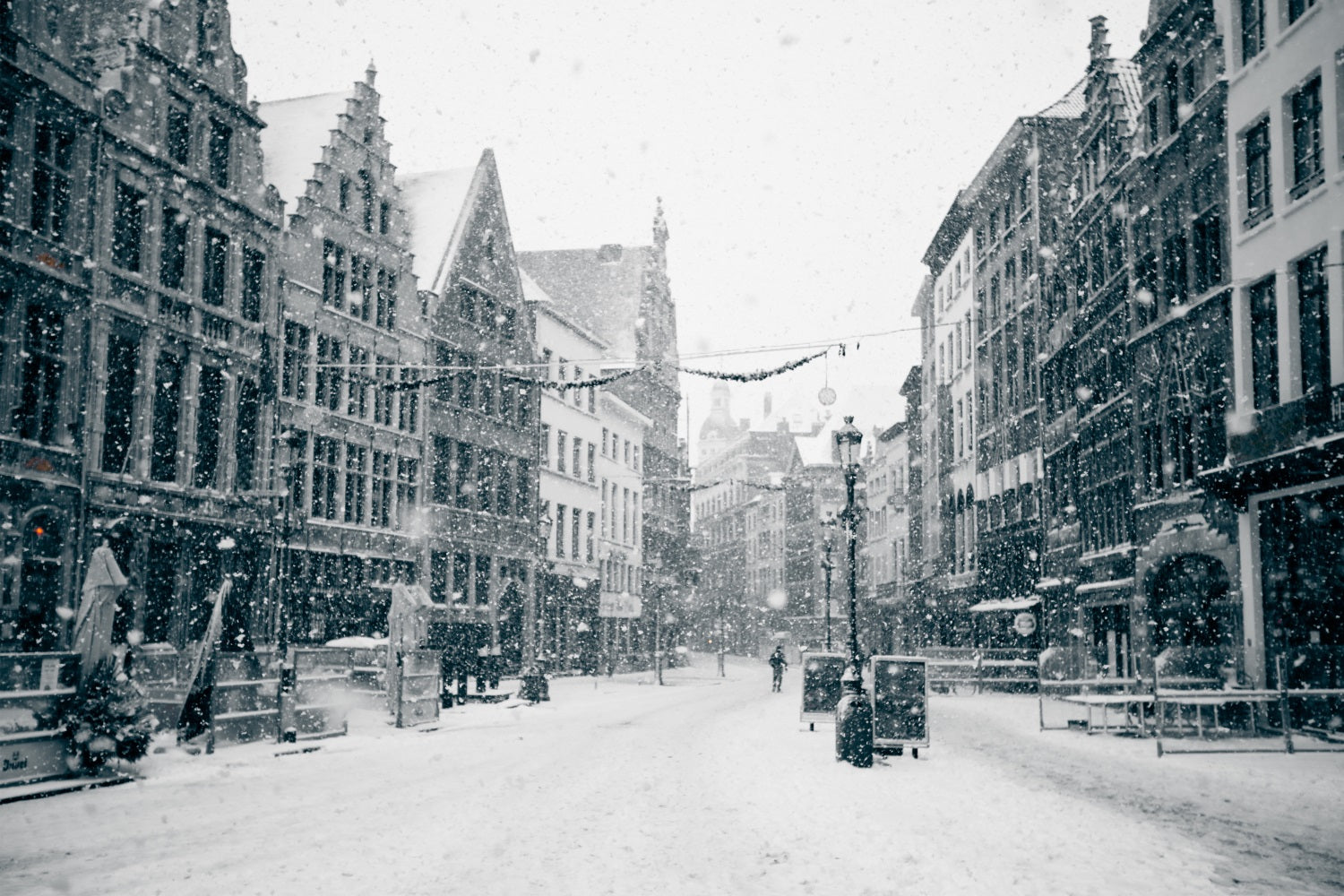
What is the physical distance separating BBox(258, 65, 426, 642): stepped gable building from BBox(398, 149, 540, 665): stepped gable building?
1712 mm

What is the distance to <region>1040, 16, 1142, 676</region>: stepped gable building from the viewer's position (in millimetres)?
33281

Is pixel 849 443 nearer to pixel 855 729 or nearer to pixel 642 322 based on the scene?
pixel 855 729

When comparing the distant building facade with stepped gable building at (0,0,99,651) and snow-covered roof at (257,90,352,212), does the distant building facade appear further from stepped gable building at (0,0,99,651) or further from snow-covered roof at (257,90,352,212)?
stepped gable building at (0,0,99,651)

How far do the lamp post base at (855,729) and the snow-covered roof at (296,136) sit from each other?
24.6 meters

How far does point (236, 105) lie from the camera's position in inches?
1198

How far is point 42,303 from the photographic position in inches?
920

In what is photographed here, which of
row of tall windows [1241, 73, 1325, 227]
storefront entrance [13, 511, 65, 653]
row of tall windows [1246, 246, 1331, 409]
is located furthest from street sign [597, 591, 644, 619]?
row of tall windows [1241, 73, 1325, 227]

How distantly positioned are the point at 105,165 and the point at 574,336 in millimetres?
31828

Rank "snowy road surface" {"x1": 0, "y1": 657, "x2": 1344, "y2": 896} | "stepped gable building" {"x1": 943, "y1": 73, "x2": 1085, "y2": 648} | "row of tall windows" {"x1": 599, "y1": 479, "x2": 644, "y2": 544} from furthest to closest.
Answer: "row of tall windows" {"x1": 599, "y1": 479, "x2": 644, "y2": 544}
"stepped gable building" {"x1": 943, "y1": 73, "x2": 1085, "y2": 648}
"snowy road surface" {"x1": 0, "y1": 657, "x2": 1344, "y2": 896}

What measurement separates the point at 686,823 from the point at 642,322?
59.0m

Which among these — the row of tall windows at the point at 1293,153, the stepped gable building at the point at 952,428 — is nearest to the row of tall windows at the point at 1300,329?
the row of tall windows at the point at 1293,153

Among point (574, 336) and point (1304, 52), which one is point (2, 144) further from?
point (574, 336)

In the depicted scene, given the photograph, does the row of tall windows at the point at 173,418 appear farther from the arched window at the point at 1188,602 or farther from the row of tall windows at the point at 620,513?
the row of tall windows at the point at 620,513

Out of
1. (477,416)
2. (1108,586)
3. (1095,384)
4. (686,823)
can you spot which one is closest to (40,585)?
(686,823)
